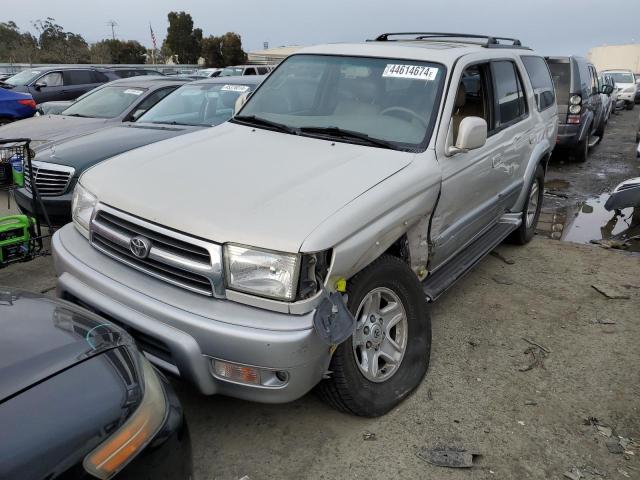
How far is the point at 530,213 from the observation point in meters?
5.70

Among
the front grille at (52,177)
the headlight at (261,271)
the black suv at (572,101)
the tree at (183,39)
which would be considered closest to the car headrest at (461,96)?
the headlight at (261,271)

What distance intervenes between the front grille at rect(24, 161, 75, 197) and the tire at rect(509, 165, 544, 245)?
4437mm

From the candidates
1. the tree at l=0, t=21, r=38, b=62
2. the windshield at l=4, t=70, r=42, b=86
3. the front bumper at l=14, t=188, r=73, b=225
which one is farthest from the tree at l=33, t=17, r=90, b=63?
the front bumper at l=14, t=188, r=73, b=225

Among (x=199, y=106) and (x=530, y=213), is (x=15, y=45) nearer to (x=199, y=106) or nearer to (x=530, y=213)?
(x=199, y=106)

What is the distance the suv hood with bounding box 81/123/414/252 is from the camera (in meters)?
2.40

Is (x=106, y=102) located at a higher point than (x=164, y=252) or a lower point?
higher

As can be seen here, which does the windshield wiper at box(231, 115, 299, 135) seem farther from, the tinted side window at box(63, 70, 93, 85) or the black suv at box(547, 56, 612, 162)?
the tinted side window at box(63, 70, 93, 85)

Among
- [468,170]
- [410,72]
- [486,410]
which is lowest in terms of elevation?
[486,410]

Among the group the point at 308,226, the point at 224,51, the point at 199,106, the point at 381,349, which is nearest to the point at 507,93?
the point at 381,349

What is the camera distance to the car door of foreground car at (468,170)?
3.34 m

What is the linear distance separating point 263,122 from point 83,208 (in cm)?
137

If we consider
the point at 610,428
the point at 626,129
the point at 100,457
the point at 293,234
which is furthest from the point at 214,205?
the point at 626,129

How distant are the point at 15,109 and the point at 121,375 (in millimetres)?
10761

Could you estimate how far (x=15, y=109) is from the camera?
10.6 metres
